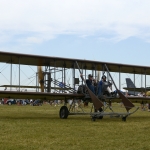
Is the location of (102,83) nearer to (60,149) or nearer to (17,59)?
(17,59)

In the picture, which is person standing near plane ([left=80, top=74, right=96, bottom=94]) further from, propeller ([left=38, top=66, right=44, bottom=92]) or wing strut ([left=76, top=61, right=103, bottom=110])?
propeller ([left=38, top=66, right=44, bottom=92])

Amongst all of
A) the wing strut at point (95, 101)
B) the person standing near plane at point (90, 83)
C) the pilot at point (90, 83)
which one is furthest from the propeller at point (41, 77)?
the wing strut at point (95, 101)

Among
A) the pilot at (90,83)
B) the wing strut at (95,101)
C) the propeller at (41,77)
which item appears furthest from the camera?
the propeller at (41,77)

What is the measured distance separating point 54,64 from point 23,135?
822 centimetres

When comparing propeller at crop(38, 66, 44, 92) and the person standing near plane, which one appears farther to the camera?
propeller at crop(38, 66, 44, 92)

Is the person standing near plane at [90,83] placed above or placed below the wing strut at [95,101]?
above

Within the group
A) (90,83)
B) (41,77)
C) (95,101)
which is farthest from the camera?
(41,77)

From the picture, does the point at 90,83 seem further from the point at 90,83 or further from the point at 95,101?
the point at 95,101

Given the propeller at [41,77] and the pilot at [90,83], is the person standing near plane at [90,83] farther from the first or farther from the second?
the propeller at [41,77]


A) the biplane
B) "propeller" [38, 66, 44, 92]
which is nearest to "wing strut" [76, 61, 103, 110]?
the biplane

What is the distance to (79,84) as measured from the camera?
52.6ft

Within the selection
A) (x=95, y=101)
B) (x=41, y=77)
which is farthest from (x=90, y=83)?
(x=41, y=77)

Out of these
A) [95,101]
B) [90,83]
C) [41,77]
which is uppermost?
[41,77]

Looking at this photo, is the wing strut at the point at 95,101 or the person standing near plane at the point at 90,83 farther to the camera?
the person standing near plane at the point at 90,83
